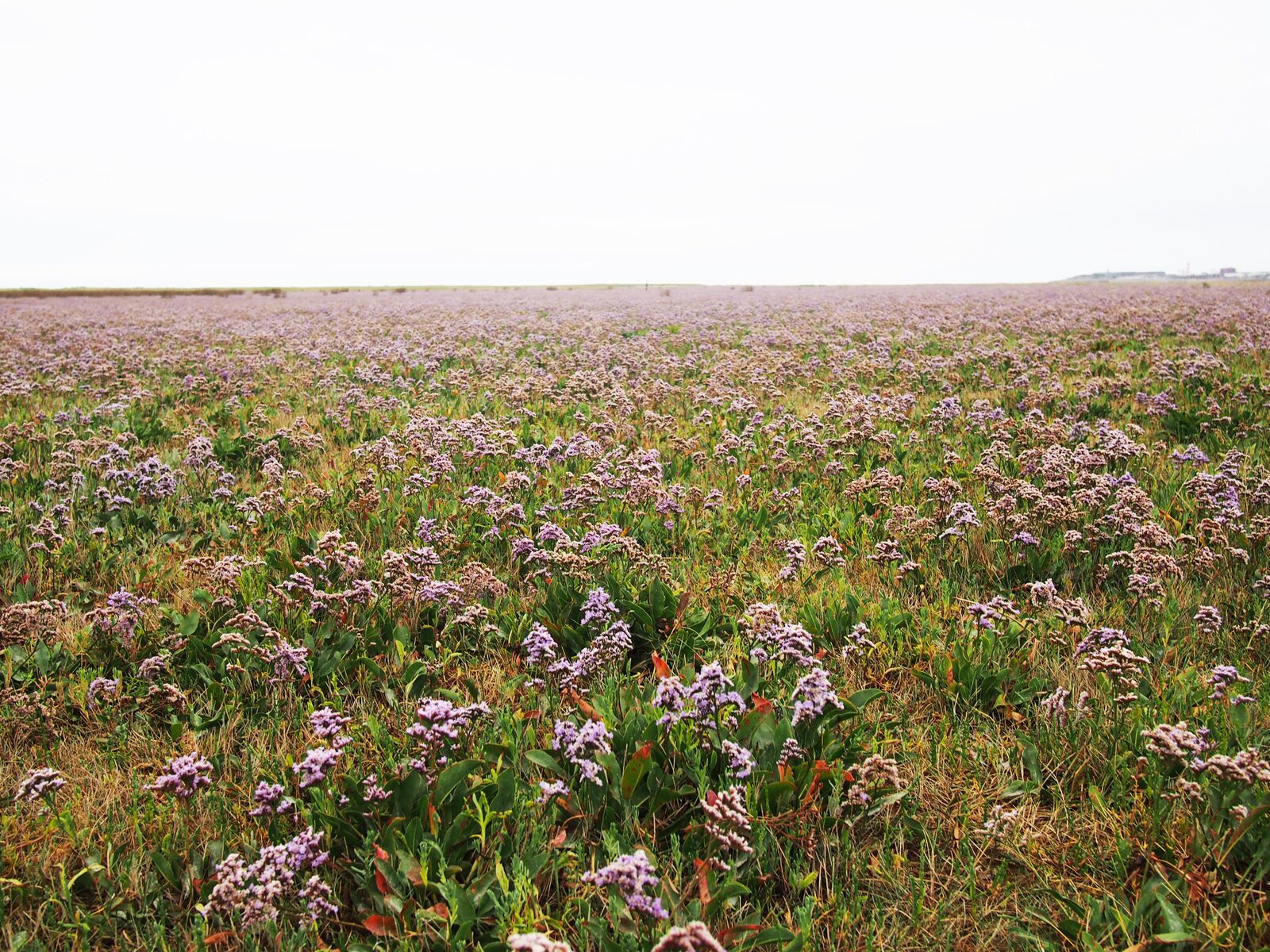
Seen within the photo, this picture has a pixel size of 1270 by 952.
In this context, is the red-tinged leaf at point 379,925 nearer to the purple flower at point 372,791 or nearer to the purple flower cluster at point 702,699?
the purple flower at point 372,791

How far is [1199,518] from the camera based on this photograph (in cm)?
546

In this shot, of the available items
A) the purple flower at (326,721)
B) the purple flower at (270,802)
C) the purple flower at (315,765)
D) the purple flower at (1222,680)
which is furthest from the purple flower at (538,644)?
the purple flower at (1222,680)

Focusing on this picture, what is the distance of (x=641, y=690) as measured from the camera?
3.51m

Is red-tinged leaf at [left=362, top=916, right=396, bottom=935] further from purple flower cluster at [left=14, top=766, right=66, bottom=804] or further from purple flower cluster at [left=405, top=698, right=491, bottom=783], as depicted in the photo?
purple flower cluster at [left=14, top=766, right=66, bottom=804]

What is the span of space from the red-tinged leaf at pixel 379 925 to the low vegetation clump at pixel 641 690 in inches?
0.7

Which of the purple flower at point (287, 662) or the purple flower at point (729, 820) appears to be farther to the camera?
the purple flower at point (287, 662)

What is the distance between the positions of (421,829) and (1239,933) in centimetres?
277

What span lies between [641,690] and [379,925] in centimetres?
153

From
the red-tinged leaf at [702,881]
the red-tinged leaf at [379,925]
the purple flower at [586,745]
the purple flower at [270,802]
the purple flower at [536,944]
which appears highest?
the purple flower at [536,944]

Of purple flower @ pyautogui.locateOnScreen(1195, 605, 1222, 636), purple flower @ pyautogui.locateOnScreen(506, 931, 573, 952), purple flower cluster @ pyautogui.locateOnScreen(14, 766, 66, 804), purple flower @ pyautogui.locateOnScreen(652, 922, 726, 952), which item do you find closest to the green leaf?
purple flower @ pyautogui.locateOnScreen(506, 931, 573, 952)

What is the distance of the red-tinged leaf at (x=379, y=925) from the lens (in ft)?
7.61

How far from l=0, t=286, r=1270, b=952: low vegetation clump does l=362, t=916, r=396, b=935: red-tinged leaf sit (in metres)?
0.02

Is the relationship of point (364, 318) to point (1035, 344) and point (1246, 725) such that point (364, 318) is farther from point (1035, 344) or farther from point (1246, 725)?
point (1246, 725)

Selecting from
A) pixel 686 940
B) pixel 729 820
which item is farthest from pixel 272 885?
pixel 729 820
